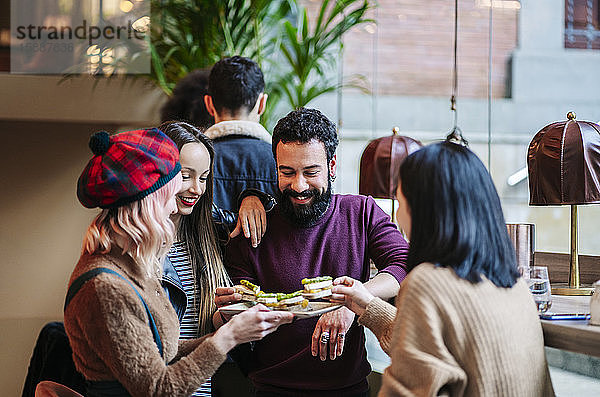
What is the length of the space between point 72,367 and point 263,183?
1.11m

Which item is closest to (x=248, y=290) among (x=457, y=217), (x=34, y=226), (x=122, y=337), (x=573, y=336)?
(x=122, y=337)

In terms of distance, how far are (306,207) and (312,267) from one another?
0.18 meters

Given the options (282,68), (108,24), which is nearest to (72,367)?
(108,24)

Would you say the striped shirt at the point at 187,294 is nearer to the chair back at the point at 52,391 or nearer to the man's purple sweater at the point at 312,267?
the man's purple sweater at the point at 312,267

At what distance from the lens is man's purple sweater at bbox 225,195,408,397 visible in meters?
2.19

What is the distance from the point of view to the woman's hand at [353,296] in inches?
76.9

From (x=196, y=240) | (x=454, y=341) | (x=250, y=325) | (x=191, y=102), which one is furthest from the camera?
(x=191, y=102)

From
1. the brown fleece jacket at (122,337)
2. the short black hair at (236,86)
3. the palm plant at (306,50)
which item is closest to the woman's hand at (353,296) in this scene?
the brown fleece jacket at (122,337)

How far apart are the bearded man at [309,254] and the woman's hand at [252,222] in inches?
1.3

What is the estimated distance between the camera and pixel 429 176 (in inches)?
61.2

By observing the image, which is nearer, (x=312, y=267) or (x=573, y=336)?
(x=573, y=336)

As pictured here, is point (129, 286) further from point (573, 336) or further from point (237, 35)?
point (237, 35)

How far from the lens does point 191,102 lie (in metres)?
3.73

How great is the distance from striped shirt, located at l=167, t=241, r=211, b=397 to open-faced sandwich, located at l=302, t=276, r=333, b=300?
0.38 meters
